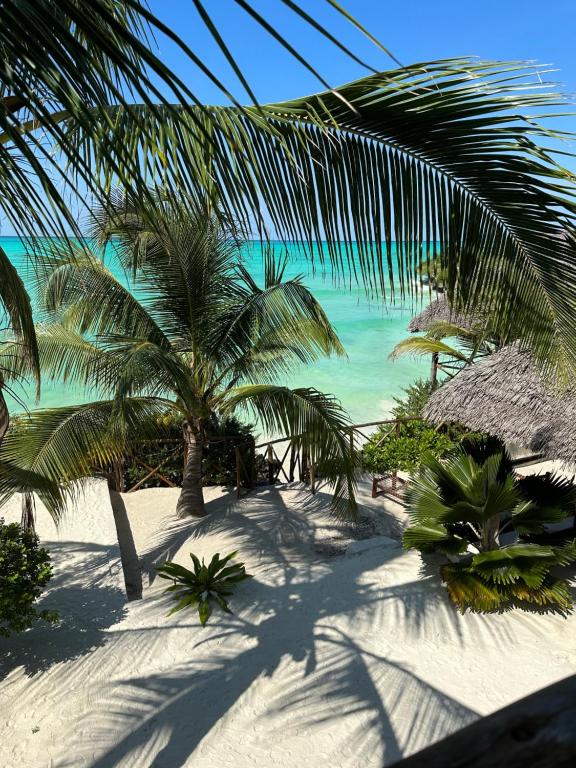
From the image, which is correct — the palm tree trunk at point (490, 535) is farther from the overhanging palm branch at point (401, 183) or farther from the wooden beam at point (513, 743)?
the wooden beam at point (513, 743)

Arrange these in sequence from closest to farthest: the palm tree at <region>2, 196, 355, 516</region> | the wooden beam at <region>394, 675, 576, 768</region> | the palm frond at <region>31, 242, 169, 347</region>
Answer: the wooden beam at <region>394, 675, 576, 768</region>
the palm tree at <region>2, 196, 355, 516</region>
the palm frond at <region>31, 242, 169, 347</region>

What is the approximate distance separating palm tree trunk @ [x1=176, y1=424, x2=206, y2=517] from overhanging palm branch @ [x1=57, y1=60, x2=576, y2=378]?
6.39 meters

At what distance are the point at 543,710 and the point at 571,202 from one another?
67.2 inches

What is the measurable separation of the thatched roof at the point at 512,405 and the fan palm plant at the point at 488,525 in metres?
0.83

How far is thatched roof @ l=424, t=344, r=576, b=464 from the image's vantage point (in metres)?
7.07

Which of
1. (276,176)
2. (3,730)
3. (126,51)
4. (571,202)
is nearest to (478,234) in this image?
(571,202)

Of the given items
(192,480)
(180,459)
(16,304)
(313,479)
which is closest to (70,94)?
(16,304)

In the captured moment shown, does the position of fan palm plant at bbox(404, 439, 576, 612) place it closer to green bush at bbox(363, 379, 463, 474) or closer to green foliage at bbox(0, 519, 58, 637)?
green bush at bbox(363, 379, 463, 474)

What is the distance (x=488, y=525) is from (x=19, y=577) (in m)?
4.92

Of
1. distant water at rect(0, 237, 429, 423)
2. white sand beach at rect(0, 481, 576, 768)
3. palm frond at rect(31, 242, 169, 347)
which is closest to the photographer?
white sand beach at rect(0, 481, 576, 768)

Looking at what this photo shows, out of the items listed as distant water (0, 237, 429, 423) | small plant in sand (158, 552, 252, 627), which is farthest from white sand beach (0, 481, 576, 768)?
distant water (0, 237, 429, 423)

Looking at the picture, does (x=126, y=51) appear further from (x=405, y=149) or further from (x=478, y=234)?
(x=478, y=234)

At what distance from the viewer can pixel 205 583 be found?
20.9 feet

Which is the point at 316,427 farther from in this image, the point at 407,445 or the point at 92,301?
the point at 407,445
